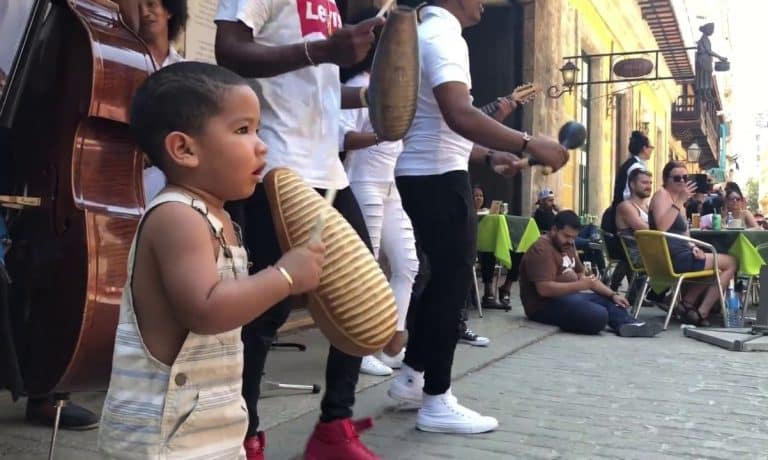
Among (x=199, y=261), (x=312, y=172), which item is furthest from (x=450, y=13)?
(x=199, y=261)

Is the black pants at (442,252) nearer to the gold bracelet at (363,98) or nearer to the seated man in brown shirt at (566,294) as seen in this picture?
the gold bracelet at (363,98)

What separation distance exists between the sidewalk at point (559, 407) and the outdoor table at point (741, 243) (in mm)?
1965

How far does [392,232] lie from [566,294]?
2.94 m

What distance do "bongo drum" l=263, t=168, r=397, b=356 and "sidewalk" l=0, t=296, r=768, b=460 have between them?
4.18 feet

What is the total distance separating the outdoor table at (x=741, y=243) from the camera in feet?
23.0

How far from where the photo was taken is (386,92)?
6.28 feet

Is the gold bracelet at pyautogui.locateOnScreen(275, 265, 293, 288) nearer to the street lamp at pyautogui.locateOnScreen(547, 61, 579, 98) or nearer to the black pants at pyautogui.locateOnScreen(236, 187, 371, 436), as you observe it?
the black pants at pyautogui.locateOnScreen(236, 187, 371, 436)

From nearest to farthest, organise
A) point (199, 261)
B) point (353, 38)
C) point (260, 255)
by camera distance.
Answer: point (199, 261) → point (353, 38) → point (260, 255)

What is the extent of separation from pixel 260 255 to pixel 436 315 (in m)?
0.95

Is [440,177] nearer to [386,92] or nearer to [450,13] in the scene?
[450,13]

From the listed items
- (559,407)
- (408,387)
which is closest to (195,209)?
(408,387)

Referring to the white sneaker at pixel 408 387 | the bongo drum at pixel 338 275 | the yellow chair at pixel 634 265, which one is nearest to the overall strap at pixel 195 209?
the bongo drum at pixel 338 275

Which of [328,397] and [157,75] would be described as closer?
[157,75]

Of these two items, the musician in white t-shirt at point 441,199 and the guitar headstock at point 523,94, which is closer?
the musician in white t-shirt at point 441,199
